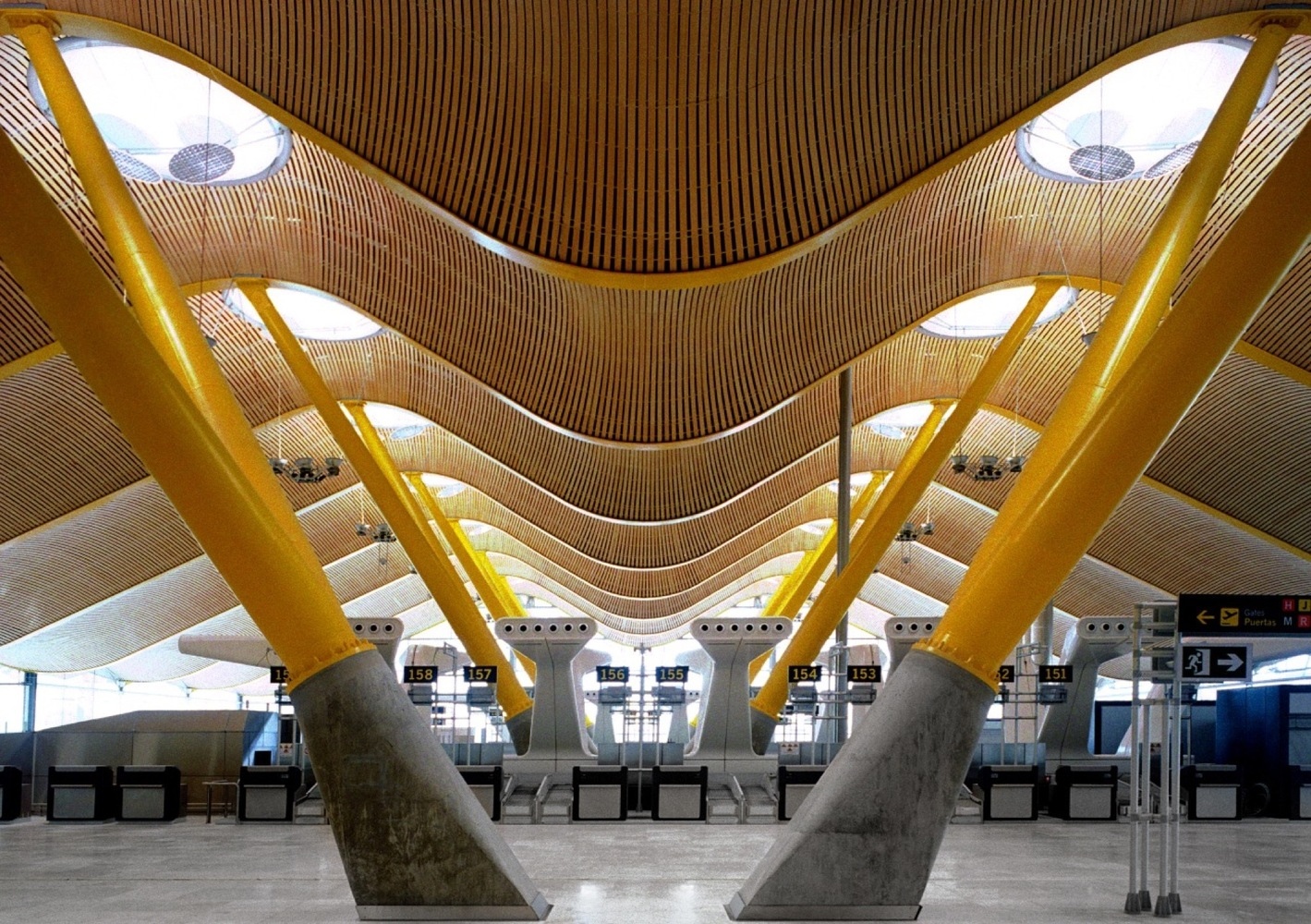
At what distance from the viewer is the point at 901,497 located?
27.5 metres

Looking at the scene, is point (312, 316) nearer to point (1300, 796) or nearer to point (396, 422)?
point (396, 422)

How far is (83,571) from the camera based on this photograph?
3850 centimetres

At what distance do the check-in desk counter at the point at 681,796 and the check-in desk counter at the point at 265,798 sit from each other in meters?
5.99

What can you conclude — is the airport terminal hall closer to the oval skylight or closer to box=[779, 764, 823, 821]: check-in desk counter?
box=[779, 764, 823, 821]: check-in desk counter

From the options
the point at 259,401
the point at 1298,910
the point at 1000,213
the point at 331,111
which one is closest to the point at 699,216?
the point at 331,111

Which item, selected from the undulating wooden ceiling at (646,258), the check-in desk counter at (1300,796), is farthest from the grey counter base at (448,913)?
the check-in desk counter at (1300,796)

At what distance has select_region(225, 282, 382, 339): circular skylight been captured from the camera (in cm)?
2858

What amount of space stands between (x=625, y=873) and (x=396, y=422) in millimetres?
28193

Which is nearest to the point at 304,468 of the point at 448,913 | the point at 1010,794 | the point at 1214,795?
the point at 1010,794

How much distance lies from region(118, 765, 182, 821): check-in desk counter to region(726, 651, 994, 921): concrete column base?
14.4m

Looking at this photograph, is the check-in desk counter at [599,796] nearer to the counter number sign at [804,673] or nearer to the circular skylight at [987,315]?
the counter number sign at [804,673]

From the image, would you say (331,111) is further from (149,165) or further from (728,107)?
(149,165)

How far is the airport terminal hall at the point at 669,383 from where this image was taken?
10.7 m

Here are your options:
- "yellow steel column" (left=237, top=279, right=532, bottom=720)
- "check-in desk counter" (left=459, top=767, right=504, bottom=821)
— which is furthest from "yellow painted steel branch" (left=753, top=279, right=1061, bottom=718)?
"check-in desk counter" (left=459, top=767, right=504, bottom=821)
